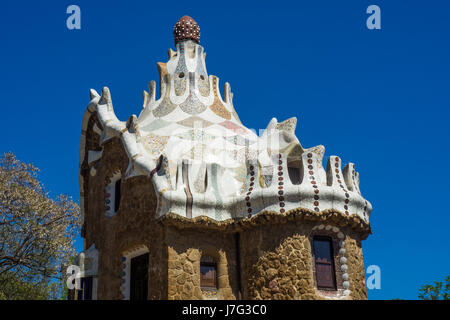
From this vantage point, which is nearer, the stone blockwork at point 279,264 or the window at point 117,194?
the stone blockwork at point 279,264

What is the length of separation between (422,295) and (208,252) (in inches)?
491

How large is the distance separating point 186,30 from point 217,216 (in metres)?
6.87

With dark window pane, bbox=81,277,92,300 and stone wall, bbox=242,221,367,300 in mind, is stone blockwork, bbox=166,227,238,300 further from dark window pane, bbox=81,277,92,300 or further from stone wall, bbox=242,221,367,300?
dark window pane, bbox=81,277,92,300

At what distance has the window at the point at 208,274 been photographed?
12672 millimetres

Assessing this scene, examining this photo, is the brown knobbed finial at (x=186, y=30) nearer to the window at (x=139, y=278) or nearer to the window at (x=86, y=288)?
the window at (x=139, y=278)

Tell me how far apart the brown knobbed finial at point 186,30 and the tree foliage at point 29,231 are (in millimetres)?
6723

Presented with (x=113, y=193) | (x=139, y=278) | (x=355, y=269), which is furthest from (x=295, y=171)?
(x=113, y=193)

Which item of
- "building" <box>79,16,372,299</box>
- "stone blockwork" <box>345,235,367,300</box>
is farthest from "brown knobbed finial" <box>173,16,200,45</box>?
"stone blockwork" <box>345,235,367,300</box>

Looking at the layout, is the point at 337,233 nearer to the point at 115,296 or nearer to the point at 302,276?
the point at 302,276

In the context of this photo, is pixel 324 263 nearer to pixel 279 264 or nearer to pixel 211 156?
pixel 279 264

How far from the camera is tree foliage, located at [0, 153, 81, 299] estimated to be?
762 inches

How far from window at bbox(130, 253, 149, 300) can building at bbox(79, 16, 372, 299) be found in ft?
0.07

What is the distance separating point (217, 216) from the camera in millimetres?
12984

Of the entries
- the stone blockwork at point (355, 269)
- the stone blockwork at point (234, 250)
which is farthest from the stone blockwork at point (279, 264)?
the stone blockwork at point (355, 269)
